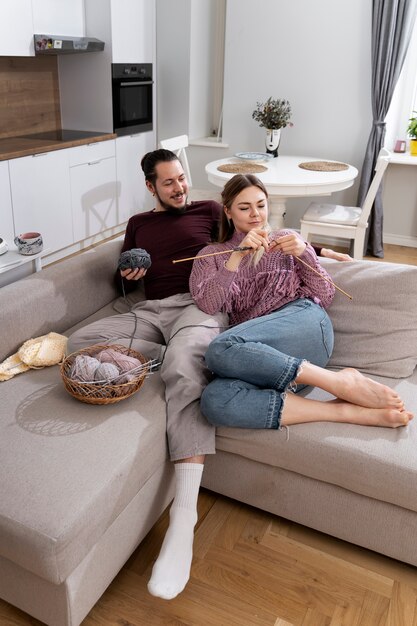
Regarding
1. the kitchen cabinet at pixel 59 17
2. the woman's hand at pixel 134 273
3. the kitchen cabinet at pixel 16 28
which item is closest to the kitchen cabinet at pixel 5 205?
the kitchen cabinet at pixel 16 28

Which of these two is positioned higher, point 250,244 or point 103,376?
point 250,244

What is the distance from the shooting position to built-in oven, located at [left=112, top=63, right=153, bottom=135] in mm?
4383

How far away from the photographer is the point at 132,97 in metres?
4.56

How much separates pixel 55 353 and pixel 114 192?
9.70 feet

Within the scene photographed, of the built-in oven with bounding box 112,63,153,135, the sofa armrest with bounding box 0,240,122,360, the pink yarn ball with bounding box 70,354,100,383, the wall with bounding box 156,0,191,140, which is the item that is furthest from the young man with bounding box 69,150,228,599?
the wall with bounding box 156,0,191,140

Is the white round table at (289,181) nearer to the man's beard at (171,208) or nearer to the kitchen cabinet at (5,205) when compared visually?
the man's beard at (171,208)

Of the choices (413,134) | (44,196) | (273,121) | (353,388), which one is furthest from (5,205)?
(413,134)

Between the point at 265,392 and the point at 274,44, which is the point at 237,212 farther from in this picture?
the point at 274,44

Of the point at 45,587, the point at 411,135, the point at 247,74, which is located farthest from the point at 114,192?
the point at 45,587

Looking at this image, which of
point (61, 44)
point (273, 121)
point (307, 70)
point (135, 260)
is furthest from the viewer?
point (307, 70)

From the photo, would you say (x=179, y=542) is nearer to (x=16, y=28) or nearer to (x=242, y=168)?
(x=242, y=168)

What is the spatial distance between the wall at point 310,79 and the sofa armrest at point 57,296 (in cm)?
259

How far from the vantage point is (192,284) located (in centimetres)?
204

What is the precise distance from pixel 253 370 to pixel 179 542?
504 millimetres
